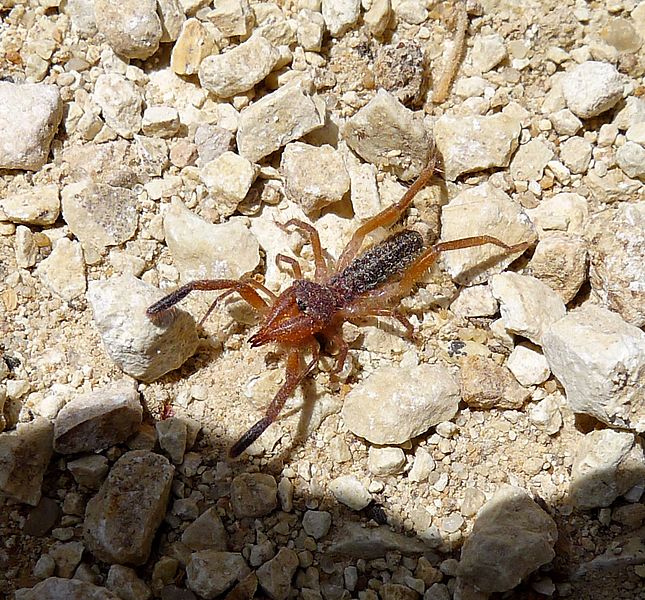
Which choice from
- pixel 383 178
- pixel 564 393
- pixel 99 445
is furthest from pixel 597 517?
pixel 99 445

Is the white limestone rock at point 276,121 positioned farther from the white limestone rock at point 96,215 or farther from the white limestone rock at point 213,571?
the white limestone rock at point 213,571

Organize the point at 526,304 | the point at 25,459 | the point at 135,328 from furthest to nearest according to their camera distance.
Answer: the point at 526,304
the point at 135,328
the point at 25,459

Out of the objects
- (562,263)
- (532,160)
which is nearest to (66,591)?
(562,263)

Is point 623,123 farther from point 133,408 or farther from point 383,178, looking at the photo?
point 133,408

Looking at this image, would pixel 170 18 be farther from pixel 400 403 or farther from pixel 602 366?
pixel 602 366

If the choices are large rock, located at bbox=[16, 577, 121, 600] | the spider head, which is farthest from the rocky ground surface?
the spider head

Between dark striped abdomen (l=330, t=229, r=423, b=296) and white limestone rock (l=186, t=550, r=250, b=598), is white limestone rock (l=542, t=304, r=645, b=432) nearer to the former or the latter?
dark striped abdomen (l=330, t=229, r=423, b=296)

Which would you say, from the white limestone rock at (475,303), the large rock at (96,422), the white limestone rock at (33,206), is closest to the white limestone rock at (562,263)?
the white limestone rock at (475,303)
